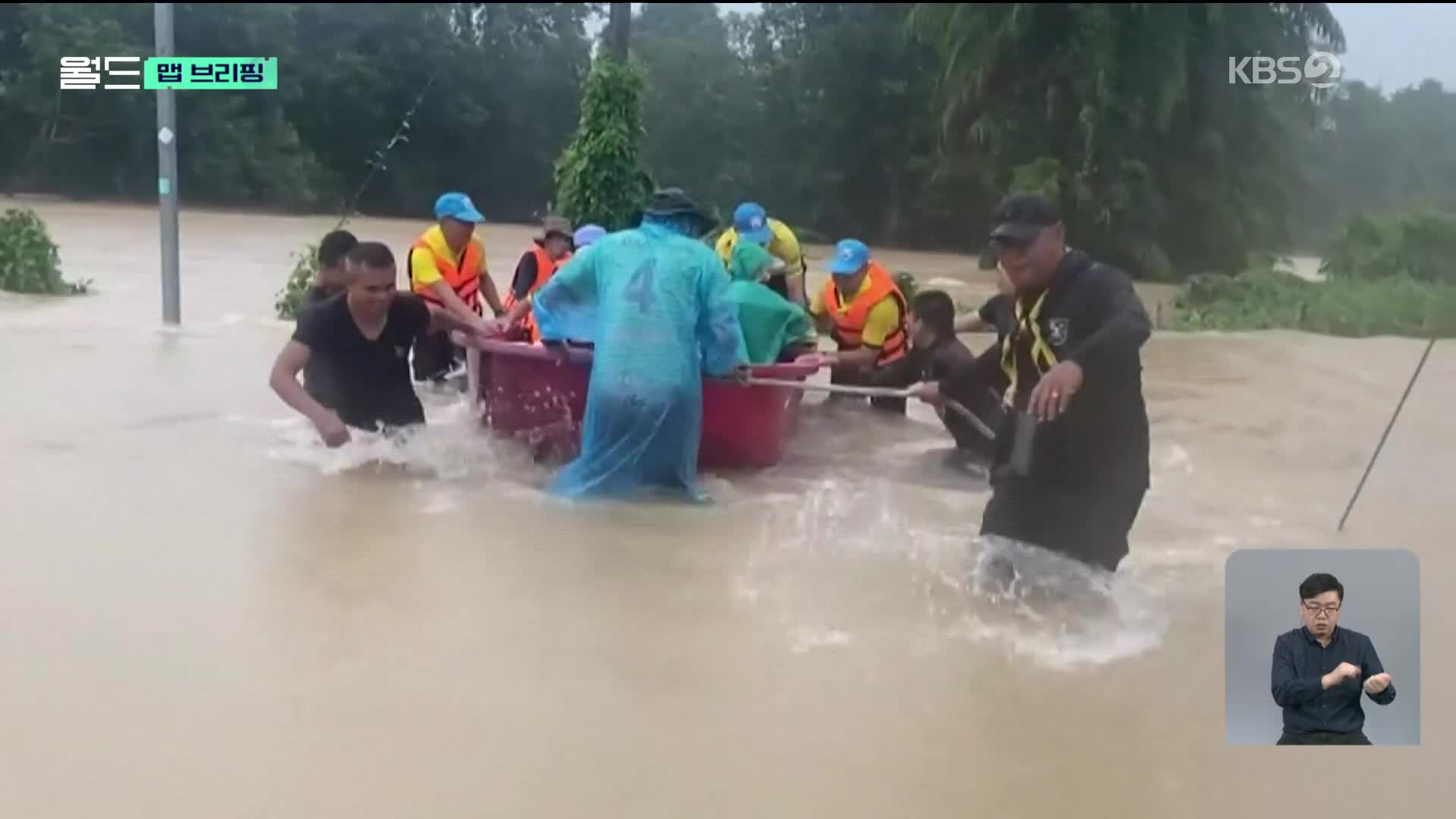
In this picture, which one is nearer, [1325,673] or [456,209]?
[1325,673]

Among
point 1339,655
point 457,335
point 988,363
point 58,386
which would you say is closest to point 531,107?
point 58,386

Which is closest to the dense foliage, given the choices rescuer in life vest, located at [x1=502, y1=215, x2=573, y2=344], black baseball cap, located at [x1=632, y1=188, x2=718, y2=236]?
black baseball cap, located at [x1=632, y1=188, x2=718, y2=236]

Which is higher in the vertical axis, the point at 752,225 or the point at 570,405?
the point at 752,225

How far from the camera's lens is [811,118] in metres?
24.8

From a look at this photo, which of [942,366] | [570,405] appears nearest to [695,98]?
[942,366]

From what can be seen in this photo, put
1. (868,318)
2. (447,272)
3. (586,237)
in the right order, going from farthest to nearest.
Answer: (586,237)
(447,272)
(868,318)

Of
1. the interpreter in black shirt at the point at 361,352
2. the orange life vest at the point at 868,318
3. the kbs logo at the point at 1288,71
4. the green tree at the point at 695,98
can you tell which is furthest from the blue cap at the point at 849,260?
the green tree at the point at 695,98

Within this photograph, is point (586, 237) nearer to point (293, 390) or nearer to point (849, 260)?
point (849, 260)

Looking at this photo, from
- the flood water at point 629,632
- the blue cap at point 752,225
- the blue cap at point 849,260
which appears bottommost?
the flood water at point 629,632

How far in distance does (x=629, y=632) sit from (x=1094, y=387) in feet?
5.36

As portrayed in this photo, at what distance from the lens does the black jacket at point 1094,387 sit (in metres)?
4.54

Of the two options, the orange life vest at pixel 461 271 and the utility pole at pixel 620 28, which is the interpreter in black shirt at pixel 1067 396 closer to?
the orange life vest at pixel 461 271

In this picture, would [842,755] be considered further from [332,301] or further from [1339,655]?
[332,301]

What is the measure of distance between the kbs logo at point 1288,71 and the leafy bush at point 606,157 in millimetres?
12406
